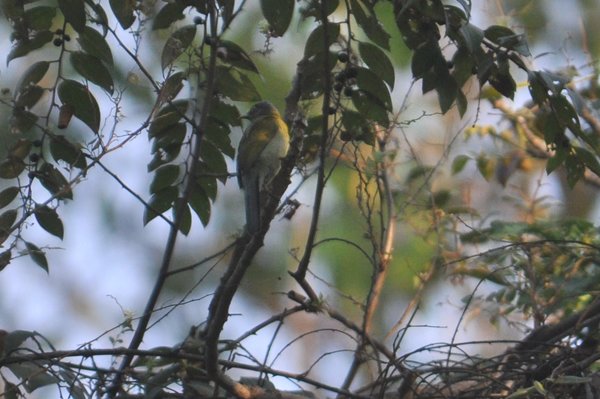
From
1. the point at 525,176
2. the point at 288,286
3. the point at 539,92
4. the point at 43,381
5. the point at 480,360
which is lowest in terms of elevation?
the point at 43,381

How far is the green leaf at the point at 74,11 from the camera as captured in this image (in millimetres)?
2730

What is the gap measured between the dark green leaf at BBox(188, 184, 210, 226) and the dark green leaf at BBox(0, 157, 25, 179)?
563 mm

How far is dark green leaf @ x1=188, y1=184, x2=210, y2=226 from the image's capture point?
3.25m

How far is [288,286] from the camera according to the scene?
7.16 m

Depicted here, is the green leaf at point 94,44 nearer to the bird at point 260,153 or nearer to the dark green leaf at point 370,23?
the dark green leaf at point 370,23

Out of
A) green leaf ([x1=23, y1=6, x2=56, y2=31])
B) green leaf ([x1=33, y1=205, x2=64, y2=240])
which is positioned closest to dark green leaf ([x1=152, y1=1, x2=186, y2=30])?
green leaf ([x1=23, y1=6, x2=56, y2=31])

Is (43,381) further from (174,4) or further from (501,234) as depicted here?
(501,234)

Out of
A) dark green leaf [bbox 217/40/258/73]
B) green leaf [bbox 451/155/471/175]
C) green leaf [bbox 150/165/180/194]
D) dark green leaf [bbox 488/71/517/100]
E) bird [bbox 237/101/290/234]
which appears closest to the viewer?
dark green leaf [bbox 488/71/517/100]

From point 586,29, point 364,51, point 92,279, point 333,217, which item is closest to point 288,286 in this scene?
point 333,217

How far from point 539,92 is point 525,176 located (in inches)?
196

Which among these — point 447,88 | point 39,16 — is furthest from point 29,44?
point 447,88

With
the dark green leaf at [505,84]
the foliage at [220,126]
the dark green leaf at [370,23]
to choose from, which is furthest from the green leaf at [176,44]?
the dark green leaf at [505,84]

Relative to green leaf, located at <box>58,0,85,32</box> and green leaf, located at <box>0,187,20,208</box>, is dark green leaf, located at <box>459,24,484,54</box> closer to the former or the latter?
green leaf, located at <box>58,0,85,32</box>

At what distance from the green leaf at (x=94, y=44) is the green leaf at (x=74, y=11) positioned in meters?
0.22
